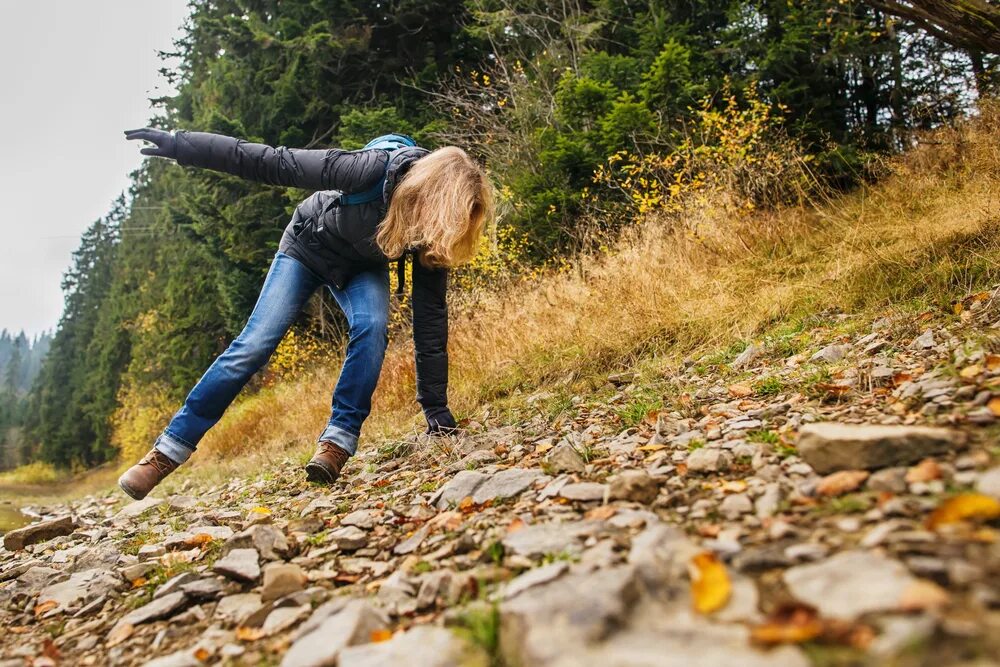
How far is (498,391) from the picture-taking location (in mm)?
4656

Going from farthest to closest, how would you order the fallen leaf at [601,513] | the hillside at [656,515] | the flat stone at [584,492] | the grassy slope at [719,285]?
1. the grassy slope at [719,285]
2. the flat stone at [584,492]
3. the fallen leaf at [601,513]
4. the hillside at [656,515]

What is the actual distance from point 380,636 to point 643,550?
1.79ft

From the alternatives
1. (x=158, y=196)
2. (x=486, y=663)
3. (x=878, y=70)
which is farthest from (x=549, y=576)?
(x=158, y=196)

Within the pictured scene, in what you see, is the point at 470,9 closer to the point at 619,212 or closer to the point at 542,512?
the point at 619,212

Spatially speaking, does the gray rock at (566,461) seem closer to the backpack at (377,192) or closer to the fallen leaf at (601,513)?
the fallen leaf at (601,513)

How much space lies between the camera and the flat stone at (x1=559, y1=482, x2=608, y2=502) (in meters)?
1.79

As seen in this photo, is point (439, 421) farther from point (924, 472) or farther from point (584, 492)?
point (924, 472)

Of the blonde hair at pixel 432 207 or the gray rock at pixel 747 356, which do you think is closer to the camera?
the blonde hair at pixel 432 207

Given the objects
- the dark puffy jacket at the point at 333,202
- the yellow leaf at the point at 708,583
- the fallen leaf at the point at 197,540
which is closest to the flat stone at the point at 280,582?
the fallen leaf at the point at 197,540

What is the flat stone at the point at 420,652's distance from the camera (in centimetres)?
102

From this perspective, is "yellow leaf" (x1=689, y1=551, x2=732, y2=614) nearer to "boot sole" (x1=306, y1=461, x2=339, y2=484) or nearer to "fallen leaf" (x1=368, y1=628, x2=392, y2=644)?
"fallen leaf" (x1=368, y1=628, x2=392, y2=644)

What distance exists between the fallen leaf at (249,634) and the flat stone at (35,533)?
8.78 feet

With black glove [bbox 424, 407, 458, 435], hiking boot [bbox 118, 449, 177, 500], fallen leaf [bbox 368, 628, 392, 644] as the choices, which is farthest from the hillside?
hiking boot [bbox 118, 449, 177, 500]

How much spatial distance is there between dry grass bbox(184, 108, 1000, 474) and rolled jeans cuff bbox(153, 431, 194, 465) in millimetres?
1672
